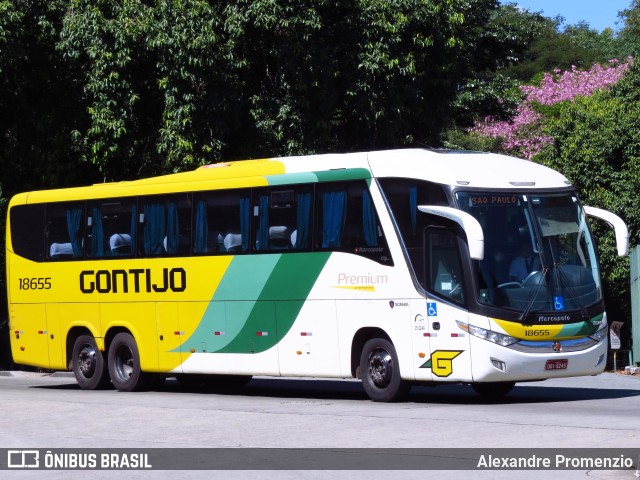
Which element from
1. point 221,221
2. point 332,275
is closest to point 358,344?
point 332,275

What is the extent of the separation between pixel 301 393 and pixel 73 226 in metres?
5.36

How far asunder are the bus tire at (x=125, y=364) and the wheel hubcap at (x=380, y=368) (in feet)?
17.7

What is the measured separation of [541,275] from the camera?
54.4ft

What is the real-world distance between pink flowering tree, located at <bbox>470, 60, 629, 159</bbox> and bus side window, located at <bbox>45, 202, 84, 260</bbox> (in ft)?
110

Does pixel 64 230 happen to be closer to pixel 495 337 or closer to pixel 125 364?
pixel 125 364

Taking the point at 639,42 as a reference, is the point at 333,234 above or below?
below

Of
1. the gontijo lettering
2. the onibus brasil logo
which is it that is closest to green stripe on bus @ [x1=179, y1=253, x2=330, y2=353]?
the gontijo lettering

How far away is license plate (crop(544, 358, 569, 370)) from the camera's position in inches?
646

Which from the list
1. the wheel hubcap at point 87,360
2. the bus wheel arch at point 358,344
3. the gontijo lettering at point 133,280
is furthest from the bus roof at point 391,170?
the wheel hubcap at point 87,360

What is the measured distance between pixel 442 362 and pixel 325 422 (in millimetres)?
2741

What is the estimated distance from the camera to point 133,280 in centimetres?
2122

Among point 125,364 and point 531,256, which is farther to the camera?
point 125,364
